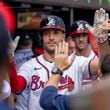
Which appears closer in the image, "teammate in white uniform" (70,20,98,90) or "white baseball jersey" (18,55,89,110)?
"white baseball jersey" (18,55,89,110)

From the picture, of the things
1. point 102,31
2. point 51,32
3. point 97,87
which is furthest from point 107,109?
point 51,32

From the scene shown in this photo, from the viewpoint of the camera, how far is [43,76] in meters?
3.88

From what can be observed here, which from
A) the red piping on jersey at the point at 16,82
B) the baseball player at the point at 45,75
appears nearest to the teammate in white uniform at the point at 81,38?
the baseball player at the point at 45,75

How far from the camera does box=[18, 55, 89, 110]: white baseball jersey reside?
12.6ft

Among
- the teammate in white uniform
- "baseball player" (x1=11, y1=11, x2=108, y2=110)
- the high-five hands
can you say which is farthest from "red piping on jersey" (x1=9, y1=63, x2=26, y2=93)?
the teammate in white uniform

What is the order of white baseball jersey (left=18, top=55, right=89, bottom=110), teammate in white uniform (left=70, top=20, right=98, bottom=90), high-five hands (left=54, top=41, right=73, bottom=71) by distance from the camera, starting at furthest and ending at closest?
teammate in white uniform (left=70, top=20, right=98, bottom=90) → white baseball jersey (left=18, top=55, right=89, bottom=110) → high-five hands (left=54, top=41, right=73, bottom=71)

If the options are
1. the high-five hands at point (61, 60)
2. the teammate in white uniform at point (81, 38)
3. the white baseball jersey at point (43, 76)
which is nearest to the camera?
the high-five hands at point (61, 60)

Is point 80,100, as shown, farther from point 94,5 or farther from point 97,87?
point 94,5

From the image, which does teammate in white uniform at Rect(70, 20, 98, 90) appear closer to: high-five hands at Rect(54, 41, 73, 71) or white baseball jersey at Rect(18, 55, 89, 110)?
white baseball jersey at Rect(18, 55, 89, 110)

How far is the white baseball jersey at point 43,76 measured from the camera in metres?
3.84

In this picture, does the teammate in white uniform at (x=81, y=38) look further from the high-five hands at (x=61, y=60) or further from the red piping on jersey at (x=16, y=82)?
the high-five hands at (x=61, y=60)

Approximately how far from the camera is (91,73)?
404 centimetres


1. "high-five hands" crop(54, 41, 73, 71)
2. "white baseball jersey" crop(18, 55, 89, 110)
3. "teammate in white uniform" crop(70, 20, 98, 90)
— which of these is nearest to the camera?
"high-five hands" crop(54, 41, 73, 71)

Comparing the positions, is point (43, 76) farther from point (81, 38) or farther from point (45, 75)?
point (81, 38)
